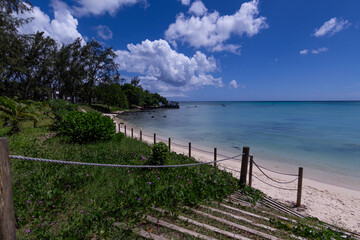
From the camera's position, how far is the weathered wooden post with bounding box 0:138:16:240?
1.76 meters

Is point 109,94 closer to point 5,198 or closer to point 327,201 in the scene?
point 327,201

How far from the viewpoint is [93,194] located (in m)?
4.02

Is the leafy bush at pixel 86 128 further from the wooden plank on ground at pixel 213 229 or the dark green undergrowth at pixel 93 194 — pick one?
the wooden plank on ground at pixel 213 229

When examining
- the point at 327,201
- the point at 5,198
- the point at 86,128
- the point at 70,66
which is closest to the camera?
the point at 5,198

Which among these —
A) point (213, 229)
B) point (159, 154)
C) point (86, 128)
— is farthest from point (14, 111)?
point (213, 229)

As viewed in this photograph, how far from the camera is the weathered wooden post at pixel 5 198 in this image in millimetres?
1759

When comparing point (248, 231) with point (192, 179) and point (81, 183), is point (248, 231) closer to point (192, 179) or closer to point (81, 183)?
Result: point (192, 179)

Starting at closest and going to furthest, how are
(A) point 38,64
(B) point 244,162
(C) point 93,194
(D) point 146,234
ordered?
(D) point 146,234, (C) point 93,194, (B) point 244,162, (A) point 38,64

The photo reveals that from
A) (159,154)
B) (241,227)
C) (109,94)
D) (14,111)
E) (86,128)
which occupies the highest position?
(109,94)

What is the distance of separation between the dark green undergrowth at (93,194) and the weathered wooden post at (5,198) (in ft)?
3.34

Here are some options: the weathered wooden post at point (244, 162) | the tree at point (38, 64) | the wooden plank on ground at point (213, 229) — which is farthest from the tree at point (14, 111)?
the tree at point (38, 64)

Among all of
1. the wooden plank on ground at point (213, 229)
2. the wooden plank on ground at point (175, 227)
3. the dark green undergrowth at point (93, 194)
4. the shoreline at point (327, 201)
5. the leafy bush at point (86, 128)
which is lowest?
the shoreline at point (327, 201)

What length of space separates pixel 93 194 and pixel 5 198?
2414mm

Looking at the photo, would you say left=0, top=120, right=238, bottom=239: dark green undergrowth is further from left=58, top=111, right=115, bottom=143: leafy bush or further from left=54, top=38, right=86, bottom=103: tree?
left=54, top=38, right=86, bottom=103: tree
